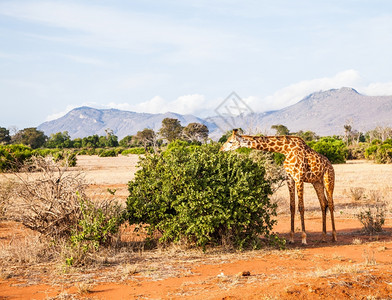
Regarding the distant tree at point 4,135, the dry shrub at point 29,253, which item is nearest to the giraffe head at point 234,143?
the dry shrub at point 29,253

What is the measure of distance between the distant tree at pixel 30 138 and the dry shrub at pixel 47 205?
82210 millimetres

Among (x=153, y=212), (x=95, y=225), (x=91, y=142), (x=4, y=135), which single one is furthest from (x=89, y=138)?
(x=95, y=225)

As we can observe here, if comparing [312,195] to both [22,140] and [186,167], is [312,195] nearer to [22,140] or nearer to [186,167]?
[186,167]

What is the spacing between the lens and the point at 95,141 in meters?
93.7

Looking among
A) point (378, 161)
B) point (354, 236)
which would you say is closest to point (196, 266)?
point (354, 236)

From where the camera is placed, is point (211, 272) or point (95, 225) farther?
point (95, 225)

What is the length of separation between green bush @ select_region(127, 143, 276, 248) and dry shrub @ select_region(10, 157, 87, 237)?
1337 mm

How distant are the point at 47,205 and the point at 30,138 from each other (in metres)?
84.6

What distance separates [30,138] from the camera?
290ft

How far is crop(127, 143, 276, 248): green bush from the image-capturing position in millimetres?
9359

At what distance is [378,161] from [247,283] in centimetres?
3806

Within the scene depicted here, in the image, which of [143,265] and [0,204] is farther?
[0,204]

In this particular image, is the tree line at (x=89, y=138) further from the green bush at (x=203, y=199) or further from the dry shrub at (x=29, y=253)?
the dry shrub at (x=29, y=253)

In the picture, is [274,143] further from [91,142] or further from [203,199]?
[91,142]
